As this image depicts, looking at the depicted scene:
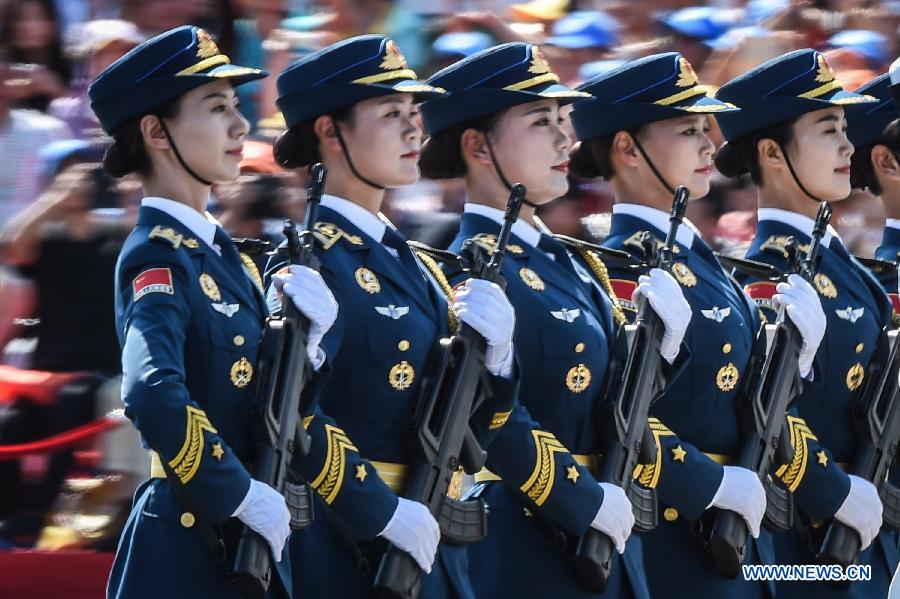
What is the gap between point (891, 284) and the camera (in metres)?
7.20

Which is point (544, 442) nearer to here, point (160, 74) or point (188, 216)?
point (188, 216)

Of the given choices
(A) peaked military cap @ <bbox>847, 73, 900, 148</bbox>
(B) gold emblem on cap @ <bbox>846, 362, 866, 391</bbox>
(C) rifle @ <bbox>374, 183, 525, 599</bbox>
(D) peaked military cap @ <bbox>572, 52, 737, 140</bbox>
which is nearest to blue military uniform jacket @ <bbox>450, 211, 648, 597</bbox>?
(C) rifle @ <bbox>374, 183, 525, 599</bbox>

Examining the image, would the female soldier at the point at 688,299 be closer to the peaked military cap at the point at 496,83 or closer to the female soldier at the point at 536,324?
the female soldier at the point at 536,324

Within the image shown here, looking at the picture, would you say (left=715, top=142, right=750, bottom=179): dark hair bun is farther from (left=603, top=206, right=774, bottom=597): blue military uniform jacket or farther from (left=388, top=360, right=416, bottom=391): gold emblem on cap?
(left=388, top=360, right=416, bottom=391): gold emblem on cap

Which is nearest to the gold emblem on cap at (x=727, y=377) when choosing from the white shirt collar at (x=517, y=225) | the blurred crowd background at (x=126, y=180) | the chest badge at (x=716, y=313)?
the chest badge at (x=716, y=313)

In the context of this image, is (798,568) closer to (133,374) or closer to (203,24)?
(133,374)

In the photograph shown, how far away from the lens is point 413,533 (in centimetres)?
526

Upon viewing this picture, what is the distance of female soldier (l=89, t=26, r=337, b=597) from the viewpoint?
480 centimetres

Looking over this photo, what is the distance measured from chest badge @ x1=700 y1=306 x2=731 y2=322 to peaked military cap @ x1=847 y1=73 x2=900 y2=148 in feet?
4.72

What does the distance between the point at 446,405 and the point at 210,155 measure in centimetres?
91

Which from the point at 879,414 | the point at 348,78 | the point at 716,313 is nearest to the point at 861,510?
the point at 879,414

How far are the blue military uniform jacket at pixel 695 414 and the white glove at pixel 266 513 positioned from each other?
5.13 feet

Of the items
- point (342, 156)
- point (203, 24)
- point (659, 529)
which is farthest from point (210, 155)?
point (203, 24)

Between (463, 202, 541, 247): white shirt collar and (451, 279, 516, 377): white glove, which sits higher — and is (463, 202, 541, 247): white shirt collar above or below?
above
